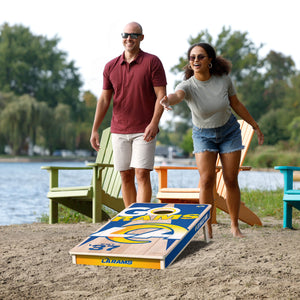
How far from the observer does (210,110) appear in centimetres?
355

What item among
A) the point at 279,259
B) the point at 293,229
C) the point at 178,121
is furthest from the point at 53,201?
the point at 178,121

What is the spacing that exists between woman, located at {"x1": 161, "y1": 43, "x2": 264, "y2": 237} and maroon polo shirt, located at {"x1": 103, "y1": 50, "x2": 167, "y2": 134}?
0.77 feet

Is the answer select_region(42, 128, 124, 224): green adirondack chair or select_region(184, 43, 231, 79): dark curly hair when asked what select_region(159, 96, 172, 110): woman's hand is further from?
select_region(42, 128, 124, 224): green adirondack chair

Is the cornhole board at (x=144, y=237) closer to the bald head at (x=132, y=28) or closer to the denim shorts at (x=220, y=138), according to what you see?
the denim shorts at (x=220, y=138)

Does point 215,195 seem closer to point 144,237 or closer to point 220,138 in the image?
point 220,138

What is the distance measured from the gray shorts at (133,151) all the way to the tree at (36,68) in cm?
3864

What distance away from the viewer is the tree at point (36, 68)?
42.1 metres

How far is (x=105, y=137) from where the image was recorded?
239 inches

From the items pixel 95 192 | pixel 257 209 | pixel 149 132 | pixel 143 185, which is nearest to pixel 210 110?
pixel 149 132

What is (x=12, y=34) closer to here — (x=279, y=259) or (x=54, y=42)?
(x=54, y=42)

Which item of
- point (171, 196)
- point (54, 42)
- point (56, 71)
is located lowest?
point (171, 196)

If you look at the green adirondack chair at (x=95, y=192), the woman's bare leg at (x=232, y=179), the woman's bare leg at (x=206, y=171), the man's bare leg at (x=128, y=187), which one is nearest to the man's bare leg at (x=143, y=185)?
the man's bare leg at (x=128, y=187)

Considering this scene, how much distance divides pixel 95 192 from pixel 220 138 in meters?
2.12

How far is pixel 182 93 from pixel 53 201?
2791 millimetres
